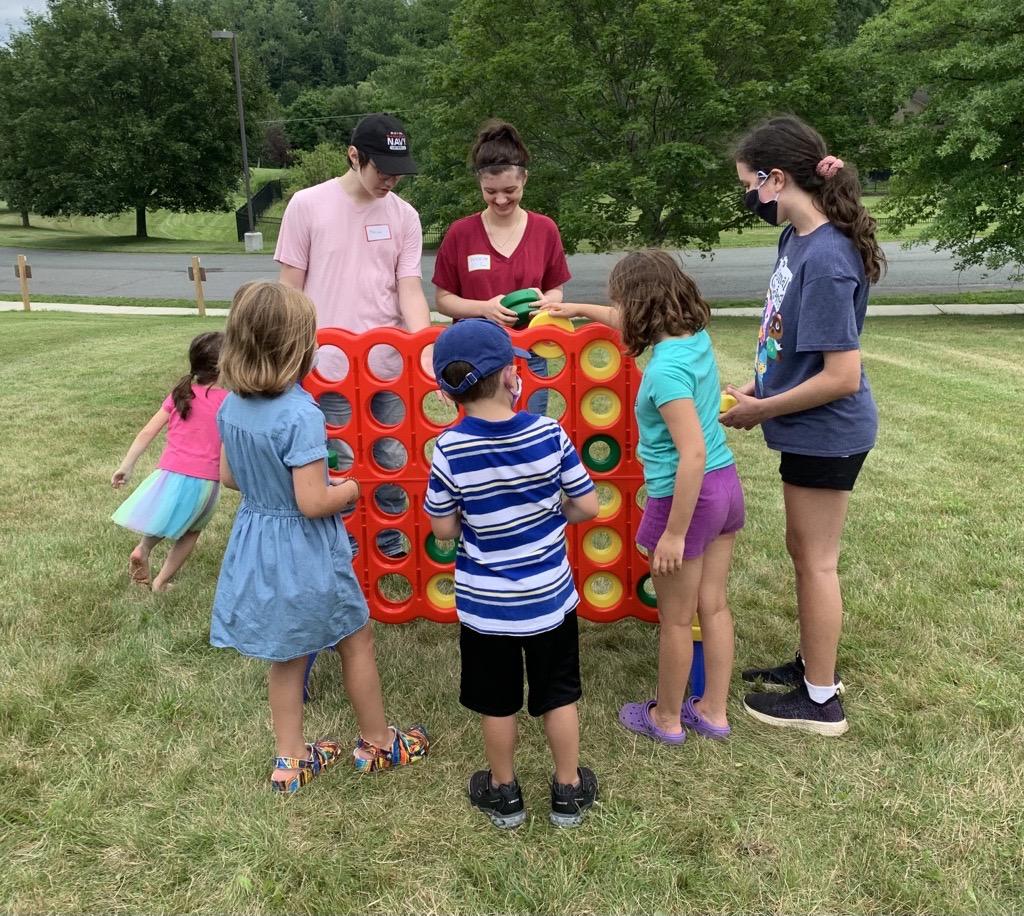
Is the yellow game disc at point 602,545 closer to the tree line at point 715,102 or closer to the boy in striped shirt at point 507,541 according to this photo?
the boy in striped shirt at point 507,541

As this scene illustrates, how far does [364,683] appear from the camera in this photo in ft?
8.59

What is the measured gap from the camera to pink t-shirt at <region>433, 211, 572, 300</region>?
11.5 ft

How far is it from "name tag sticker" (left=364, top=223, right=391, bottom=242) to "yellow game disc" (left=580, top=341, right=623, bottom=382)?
94 cm

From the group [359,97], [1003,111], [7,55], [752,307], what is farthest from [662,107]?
[359,97]

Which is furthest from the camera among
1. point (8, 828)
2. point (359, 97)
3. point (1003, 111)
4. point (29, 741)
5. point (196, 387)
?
point (359, 97)

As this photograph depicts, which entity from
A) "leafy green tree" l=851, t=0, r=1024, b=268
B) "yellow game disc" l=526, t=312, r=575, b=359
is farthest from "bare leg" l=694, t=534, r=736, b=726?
"leafy green tree" l=851, t=0, r=1024, b=268

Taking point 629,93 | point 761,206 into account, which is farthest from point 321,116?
point 761,206

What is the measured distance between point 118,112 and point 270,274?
67.7 ft

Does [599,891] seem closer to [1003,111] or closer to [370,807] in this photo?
[370,807]

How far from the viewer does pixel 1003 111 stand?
36.4ft

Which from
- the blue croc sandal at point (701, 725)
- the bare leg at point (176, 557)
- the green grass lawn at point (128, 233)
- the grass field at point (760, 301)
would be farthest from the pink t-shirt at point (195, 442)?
the green grass lawn at point (128, 233)

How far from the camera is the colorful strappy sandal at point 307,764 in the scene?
256cm

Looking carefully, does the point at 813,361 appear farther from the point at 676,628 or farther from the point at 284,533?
the point at 284,533

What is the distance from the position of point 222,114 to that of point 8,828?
41698 millimetres
